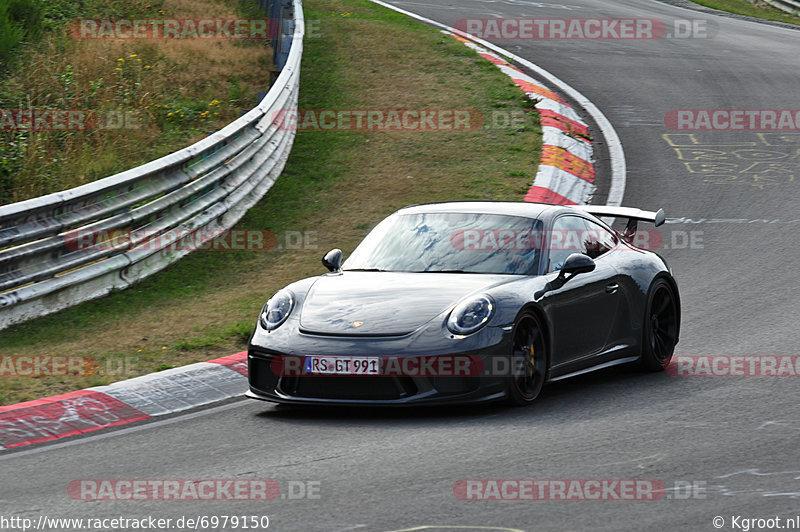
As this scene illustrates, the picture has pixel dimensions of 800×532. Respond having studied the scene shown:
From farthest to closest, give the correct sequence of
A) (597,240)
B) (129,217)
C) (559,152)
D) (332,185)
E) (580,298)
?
(559,152) < (332,185) < (129,217) < (597,240) < (580,298)

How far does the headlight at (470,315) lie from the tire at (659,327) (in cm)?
186

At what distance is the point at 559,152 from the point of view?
16.1 meters

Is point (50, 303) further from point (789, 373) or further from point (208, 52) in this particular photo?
point (208, 52)

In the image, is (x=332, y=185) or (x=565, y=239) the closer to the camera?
(x=565, y=239)

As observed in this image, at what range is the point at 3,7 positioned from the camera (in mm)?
15641

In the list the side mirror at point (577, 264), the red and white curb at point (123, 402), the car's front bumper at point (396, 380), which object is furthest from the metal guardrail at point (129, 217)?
the side mirror at point (577, 264)

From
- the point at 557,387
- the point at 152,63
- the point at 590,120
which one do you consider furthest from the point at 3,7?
the point at 557,387

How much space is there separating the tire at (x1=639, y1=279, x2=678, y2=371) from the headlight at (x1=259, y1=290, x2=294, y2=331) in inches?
105

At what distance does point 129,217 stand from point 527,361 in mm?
4844

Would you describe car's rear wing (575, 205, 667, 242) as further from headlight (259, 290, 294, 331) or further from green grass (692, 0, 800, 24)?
green grass (692, 0, 800, 24)

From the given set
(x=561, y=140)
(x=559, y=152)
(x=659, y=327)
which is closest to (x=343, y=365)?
(x=659, y=327)

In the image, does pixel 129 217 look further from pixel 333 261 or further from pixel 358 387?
pixel 358 387

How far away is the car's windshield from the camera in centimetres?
775

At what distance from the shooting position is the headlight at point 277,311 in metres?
7.30
